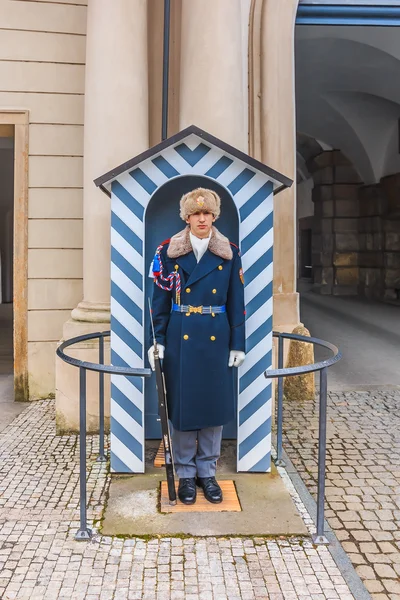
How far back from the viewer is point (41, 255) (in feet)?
17.7

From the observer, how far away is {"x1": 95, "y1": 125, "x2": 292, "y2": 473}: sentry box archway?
3572mm

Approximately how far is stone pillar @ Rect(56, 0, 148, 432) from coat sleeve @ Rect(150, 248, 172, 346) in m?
1.48

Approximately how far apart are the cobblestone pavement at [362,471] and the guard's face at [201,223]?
5.62 ft

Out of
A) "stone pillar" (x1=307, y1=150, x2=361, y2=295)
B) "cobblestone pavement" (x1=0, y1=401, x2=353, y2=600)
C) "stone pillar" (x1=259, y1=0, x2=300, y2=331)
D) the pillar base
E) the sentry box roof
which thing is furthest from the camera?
"stone pillar" (x1=307, y1=150, x2=361, y2=295)

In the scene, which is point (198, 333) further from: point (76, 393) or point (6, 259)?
point (6, 259)

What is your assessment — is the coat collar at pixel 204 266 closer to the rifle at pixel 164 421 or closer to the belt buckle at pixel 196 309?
the belt buckle at pixel 196 309

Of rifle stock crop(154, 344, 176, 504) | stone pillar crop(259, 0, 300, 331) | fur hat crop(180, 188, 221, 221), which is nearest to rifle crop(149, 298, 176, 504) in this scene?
rifle stock crop(154, 344, 176, 504)

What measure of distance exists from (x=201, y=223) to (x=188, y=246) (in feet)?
0.51

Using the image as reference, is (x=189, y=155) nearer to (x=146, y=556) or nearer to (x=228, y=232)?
(x=228, y=232)

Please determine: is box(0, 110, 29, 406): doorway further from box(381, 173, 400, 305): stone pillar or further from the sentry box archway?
box(381, 173, 400, 305): stone pillar

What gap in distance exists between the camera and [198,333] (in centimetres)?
319

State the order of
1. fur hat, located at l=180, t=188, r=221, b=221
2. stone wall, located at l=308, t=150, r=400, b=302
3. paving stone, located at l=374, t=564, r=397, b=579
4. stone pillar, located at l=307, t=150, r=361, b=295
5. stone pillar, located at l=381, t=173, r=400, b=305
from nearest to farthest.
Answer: paving stone, located at l=374, t=564, r=397, b=579 → fur hat, located at l=180, t=188, r=221, b=221 → stone pillar, located at l=381, t=173, r=400, b=305 → stone wall, located at l=308, t=150, r=400, b=302 → stone pillar, located at l=307, t=150, r=361, b=295

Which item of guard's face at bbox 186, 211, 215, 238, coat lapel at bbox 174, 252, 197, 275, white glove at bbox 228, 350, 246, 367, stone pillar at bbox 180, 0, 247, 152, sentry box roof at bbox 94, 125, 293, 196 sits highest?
stone pillar at bbox 180, 0, 247, 152

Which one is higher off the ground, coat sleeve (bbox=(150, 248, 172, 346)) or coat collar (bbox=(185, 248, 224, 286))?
coat collar (bbox=(185, 248, 224, 286))
